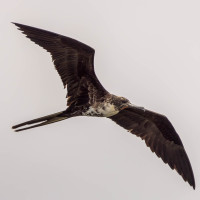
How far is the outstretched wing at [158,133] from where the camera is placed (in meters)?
13.4

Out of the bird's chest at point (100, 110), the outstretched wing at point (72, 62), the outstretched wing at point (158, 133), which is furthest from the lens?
the outstretched wing at point (158, 133)

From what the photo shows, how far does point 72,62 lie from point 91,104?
36.9 inches

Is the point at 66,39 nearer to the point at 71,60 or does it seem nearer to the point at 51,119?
the point at 71,60

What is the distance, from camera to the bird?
11836mm

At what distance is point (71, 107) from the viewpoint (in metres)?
Answer: 12.4

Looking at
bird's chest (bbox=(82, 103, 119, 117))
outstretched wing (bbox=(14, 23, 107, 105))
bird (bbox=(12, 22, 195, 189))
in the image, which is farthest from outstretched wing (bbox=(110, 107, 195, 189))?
outstretched wing (bbox=(14, 23, 107, 105))

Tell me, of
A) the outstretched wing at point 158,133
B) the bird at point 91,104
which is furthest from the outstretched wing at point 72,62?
the outstretched wing at point 158,133

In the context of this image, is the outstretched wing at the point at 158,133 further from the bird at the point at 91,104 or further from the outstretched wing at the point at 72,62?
the outstretched wing at the point at 72,62

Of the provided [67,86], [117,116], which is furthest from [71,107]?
[117,116]

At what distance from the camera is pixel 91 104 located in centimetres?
1238

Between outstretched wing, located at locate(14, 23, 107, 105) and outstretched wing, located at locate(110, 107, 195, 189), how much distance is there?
4.19ft

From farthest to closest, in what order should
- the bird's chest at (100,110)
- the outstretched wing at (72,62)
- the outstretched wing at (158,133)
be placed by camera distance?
the outstretched wing at (158,133) < the bird's chest at (100,110) < the outstretched wing at (72,62)

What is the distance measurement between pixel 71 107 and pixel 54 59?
1046mm

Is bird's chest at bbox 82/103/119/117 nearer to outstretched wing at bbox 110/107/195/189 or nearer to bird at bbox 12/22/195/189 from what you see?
bird at bbox 12/22/195/189
